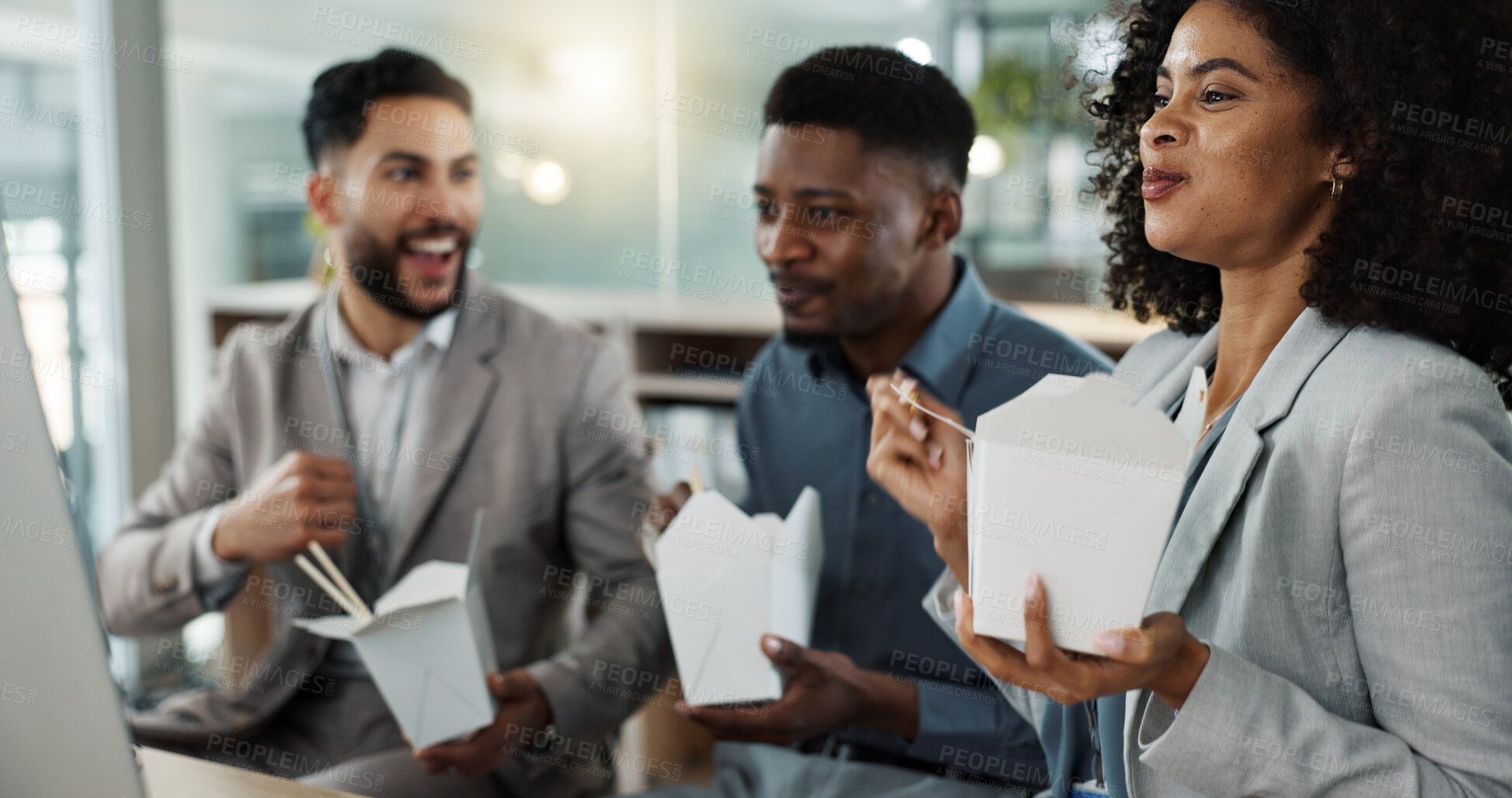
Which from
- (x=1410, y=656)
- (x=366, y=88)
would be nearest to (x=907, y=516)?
(x=1410, y=656)

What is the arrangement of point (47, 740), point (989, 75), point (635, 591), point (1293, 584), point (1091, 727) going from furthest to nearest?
point (989, 75) < point (635, 591) < point (1091, 727) < point (1293, 584) < point (47, 740)

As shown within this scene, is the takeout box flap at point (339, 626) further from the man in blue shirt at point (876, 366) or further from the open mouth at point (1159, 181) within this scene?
the open mouth at point (1159, 181)

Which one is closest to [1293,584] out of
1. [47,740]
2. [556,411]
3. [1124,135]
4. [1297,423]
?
[1297,423]

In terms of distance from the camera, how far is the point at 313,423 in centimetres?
162

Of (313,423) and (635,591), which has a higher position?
(313,423)

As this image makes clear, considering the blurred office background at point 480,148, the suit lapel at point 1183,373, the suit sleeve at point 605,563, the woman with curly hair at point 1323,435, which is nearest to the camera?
the woman with curly hair at point 1323,435

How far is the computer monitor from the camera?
24.9 inches

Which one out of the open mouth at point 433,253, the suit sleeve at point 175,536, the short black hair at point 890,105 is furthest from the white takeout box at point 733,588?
the suit sleeve at point 175,536

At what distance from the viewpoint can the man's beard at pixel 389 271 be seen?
1595 mm

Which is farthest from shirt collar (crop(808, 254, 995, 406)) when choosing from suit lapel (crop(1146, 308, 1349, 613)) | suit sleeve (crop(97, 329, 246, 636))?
suit sleeve (crop(97, 329, 246, 636))

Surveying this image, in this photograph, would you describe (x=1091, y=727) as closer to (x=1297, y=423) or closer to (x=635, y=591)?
(x=1297, y=423)

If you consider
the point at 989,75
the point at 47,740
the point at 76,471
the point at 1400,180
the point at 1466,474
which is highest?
the point at 989,75

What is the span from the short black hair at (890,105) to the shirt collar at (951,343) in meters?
0.14

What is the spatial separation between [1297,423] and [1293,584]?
12 cm
